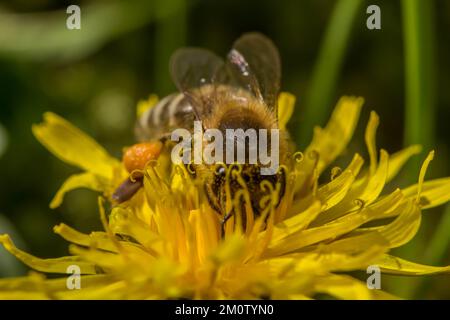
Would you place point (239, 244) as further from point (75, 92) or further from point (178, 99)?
point (75, 92)

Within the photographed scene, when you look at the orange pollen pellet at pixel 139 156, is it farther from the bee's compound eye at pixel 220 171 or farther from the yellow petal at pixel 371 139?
the yellow petal at pixel 371 139

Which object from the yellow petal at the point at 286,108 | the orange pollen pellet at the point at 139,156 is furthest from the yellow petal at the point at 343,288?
the yellow petal at the point at 286,108

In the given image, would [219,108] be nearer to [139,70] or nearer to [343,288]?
[343,288]

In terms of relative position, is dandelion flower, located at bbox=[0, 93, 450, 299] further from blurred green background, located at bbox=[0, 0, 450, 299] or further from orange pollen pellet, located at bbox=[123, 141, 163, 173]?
blurred green background, located at bbox=[0, 0, 450, 299]

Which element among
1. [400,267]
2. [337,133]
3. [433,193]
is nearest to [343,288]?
[400,267]

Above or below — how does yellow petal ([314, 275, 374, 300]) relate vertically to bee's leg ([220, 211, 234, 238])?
below

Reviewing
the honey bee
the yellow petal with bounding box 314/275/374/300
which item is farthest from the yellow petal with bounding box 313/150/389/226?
the yellow petal with bounding box 314/275/374/300

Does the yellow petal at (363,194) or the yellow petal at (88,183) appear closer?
the yellow petal at (363,194)
